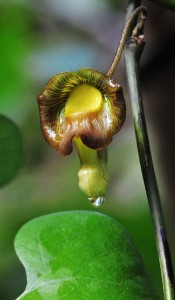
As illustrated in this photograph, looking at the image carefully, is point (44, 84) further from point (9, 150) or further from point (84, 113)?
point (84, 113)

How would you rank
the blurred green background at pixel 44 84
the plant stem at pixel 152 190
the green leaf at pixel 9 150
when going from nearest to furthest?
1. the plant stem at pixel 152 190
2. the green leaf at pixel 9 150
3. the blurred green background at pixel 44 84

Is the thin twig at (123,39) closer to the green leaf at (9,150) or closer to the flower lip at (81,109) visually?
the flower lip at (81,109)

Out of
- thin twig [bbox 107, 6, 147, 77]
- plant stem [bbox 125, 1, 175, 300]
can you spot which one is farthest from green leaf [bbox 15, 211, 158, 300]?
thin twig [bbox 107, 6, 147, 77]

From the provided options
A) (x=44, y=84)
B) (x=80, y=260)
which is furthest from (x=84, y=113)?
(x=44, y=84)

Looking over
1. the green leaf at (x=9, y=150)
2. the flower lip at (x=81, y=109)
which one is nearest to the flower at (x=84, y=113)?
the flower lip at (x=81, y=109)

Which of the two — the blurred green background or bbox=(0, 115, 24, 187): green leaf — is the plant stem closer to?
bbox=(0, 115, 24, 187): green leaf

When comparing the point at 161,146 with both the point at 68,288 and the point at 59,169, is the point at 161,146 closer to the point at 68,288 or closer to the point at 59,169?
the point at 59,169
